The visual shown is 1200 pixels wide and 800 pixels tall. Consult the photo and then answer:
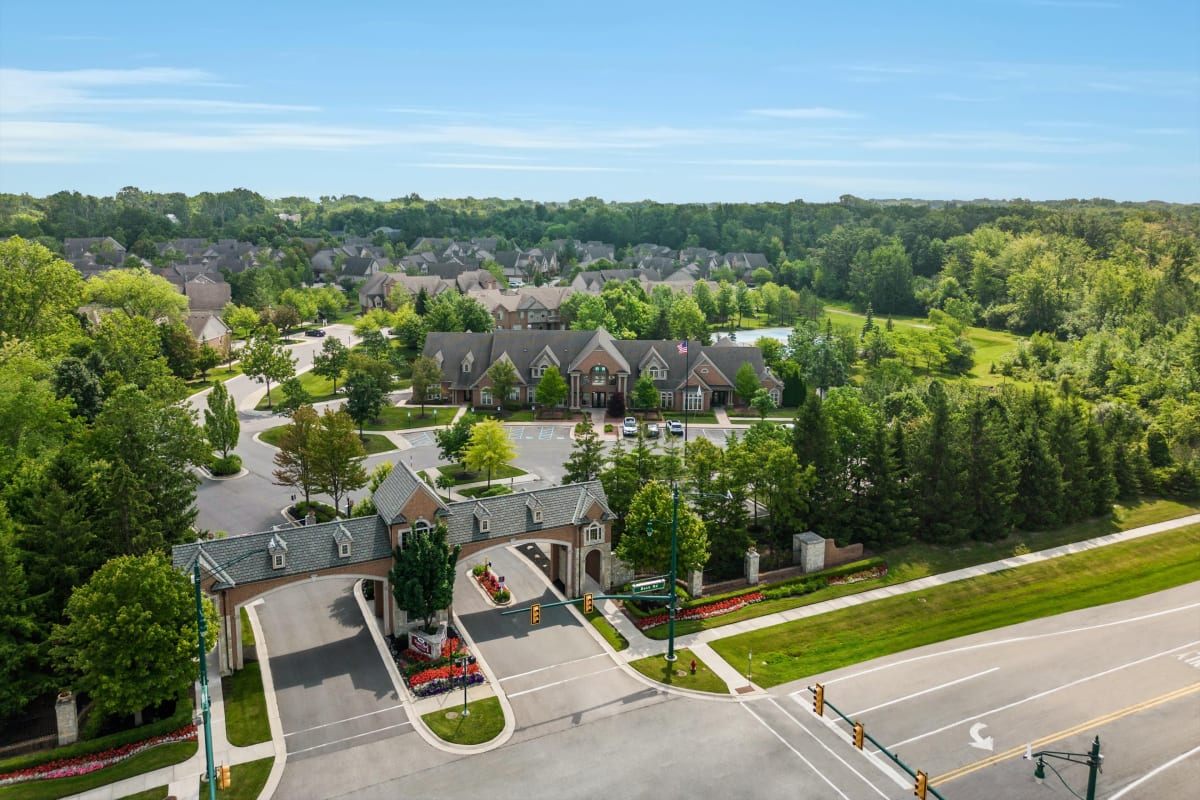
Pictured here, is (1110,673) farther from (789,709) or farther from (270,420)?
(270,420)

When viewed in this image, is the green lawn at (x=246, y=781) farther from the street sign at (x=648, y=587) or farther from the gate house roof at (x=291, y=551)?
the street sign at (x=648, y=587)

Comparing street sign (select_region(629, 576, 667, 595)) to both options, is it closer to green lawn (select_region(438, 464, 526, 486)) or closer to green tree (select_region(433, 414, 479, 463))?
green lawn (select_region(438, 464, 526, 486))

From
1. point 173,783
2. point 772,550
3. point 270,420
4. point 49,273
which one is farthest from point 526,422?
point 173,783

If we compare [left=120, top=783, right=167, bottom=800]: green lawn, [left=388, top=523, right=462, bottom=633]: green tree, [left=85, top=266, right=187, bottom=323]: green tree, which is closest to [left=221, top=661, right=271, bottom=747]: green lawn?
[left=120, top=783, right=167, bottom=800]: green lawn

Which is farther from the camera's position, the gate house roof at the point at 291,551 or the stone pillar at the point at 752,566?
the stone pillar at the point at 752,566

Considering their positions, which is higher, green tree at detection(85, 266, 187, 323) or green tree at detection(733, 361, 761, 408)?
green tree at detection(85, 266, 187, 323)

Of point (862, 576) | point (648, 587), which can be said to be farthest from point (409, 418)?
point (862, 576)

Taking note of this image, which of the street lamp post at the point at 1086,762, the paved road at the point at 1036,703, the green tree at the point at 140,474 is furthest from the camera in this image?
the green tree at the point at 140,474

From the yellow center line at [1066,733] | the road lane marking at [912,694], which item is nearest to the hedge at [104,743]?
the road lane marking at [912,694]
